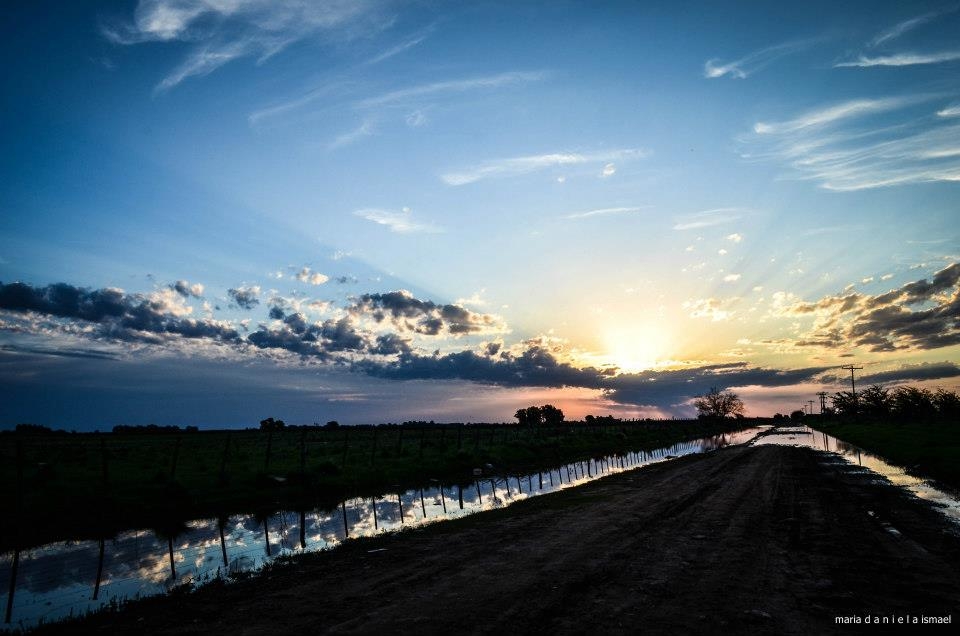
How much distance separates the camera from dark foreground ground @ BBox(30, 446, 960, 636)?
7.52m

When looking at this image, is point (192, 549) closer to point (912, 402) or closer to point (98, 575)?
point (98, 575)

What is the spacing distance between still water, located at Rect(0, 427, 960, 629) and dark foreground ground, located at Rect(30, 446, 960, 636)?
1682mm

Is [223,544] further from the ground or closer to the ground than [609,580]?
closer to the ground

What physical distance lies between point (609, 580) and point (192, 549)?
1193 centimetres

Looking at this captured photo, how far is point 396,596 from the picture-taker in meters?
8.87

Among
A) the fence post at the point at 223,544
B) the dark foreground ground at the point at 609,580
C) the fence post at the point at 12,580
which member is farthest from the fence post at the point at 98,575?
the fence post at the point at 223,544

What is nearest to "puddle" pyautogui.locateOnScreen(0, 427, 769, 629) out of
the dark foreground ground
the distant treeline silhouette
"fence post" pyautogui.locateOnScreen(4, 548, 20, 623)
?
"fence post" pyautogui.locateOnScreen(4, 548, 20, 623)

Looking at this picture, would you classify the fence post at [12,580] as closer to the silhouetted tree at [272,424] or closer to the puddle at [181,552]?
the puddle at [181,552]

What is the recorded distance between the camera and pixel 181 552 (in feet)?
45.0

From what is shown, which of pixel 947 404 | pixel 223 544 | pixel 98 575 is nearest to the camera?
pixel 98 575

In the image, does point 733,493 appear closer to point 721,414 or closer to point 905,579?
point 905,579

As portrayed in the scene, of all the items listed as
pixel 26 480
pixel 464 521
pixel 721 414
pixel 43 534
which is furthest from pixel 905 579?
pixel 721 414

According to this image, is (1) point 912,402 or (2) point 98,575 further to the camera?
(1) point 912,402

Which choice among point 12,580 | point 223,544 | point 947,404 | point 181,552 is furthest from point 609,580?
point 947,404
